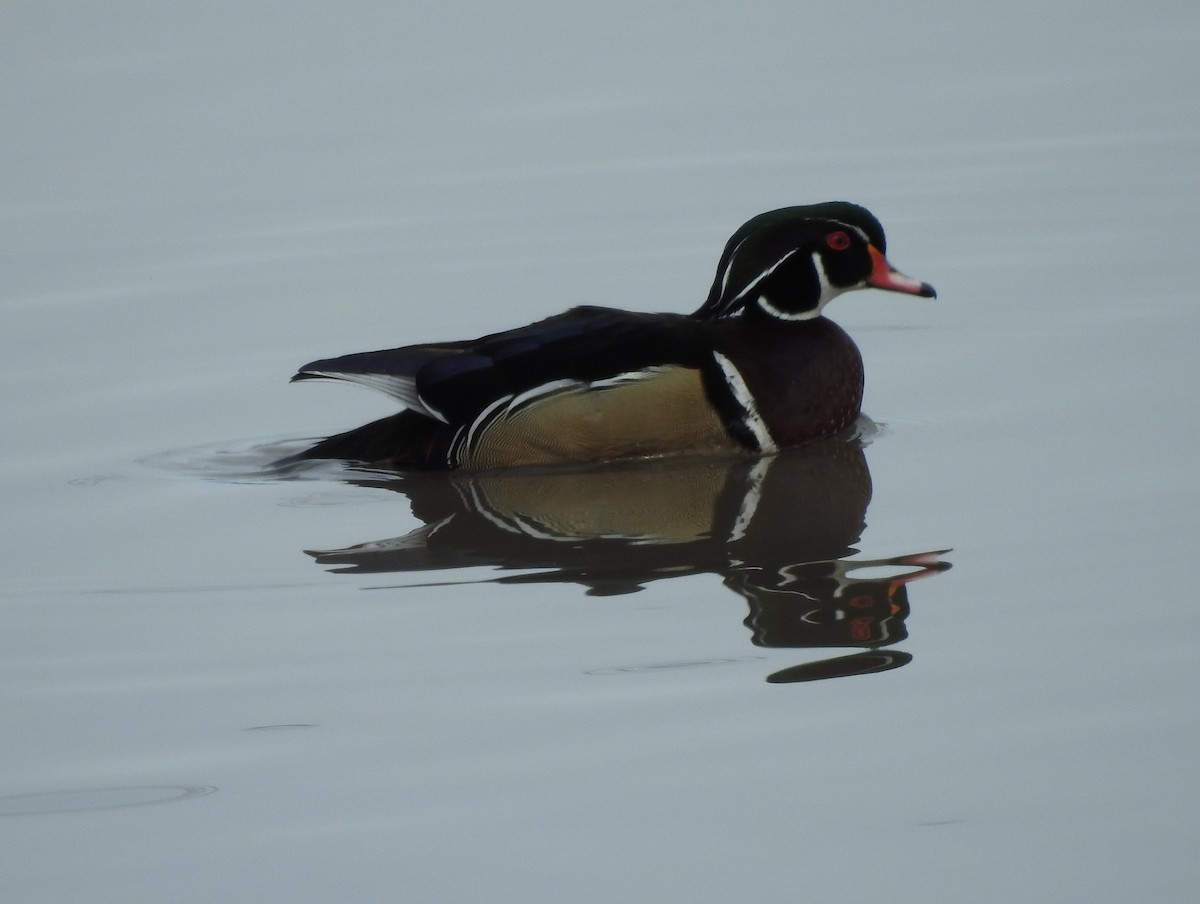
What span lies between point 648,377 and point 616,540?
113 centimetres

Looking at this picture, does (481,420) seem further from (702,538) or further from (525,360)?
(702,538)

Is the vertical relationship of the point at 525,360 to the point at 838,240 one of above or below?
below

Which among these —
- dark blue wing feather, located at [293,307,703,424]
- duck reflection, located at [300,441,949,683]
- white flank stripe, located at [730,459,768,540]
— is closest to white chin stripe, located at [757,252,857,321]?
dark blue wing feather, located at [293,307,703,424]

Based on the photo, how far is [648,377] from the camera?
27.5 ft

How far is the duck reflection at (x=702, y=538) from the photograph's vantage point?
21.4 feet

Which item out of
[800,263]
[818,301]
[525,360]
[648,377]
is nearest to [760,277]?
[800,263]

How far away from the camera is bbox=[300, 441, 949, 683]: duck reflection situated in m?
6.53

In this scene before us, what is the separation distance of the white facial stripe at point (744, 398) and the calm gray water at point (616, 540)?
25 cm

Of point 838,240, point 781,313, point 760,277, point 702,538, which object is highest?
point 838,240

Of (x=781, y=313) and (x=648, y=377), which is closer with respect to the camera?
(x=648, y=377)

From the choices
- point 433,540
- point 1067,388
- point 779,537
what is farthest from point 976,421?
point 433,540

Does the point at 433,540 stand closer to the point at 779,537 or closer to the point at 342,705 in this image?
the point at 779,537

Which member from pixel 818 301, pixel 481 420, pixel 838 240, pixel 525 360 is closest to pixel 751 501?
pixel 525 360

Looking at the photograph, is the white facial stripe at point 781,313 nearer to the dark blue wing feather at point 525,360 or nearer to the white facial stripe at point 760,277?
the white facial stripe at point 760,277
